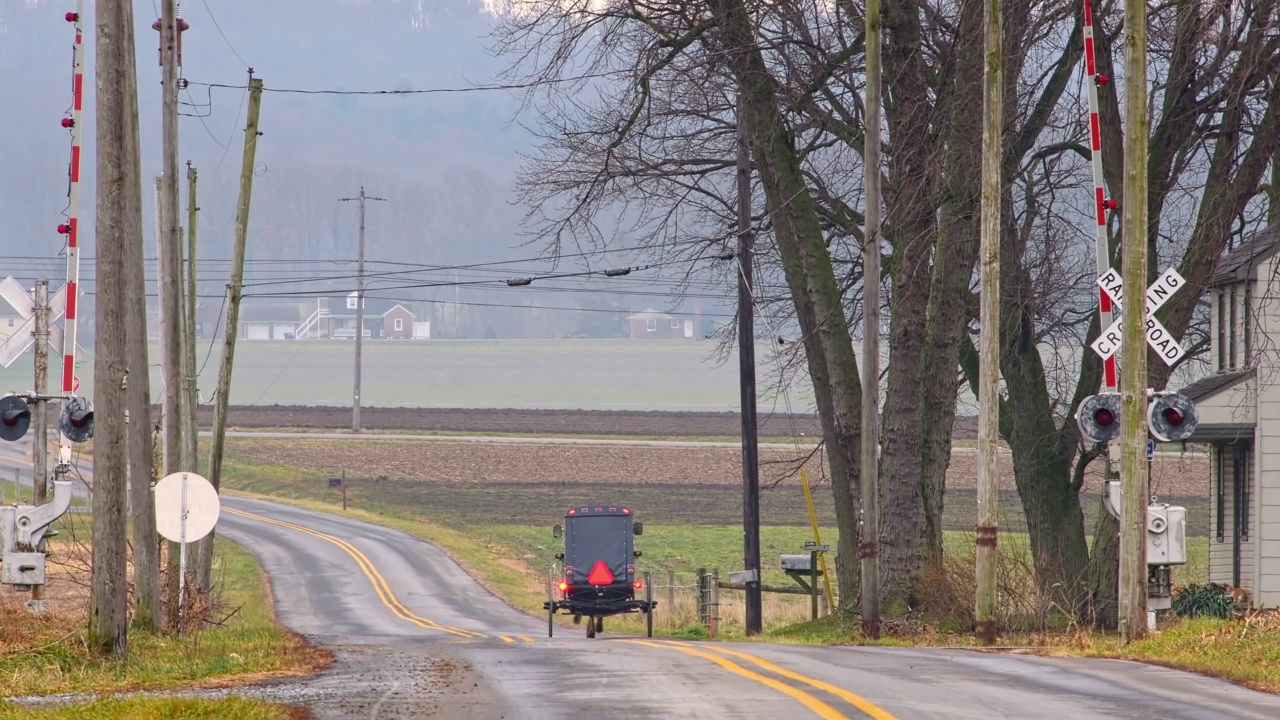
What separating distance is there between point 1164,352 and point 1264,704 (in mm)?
6926

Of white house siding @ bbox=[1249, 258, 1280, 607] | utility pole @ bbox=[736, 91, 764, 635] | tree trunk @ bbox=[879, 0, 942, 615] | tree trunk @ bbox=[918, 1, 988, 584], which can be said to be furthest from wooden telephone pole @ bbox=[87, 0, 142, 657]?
white house siding @ bbox=[1249, 258, 1280, 607]

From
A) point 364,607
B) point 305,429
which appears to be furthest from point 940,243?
point 305,429

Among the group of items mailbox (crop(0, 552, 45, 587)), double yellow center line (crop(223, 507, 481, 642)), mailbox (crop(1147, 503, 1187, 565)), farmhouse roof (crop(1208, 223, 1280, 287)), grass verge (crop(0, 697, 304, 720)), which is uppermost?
farmhouse roof (crop(1208, 223, 1280, 287))

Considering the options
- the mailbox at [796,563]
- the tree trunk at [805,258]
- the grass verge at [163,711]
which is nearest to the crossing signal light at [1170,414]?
the tree trunk at [805,258]

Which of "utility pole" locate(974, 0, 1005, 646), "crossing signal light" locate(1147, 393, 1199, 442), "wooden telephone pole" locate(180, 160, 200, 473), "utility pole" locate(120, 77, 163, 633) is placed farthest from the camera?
"wooden telephone pole" locate(180, 160, 200, 473)

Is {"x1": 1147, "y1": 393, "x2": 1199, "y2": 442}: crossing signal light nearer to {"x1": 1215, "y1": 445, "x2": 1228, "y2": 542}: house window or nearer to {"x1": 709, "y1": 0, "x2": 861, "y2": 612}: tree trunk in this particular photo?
{"x1": 709, "y1": 0, "x2": 861, "y2": 612}: tree trunk

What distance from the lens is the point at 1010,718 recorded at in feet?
31.6

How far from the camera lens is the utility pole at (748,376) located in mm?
26719

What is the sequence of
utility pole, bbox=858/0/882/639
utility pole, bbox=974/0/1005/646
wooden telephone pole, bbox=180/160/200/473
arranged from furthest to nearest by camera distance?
wooden telephone pole, bbox=180/160/200/473, utility pole, bbox=858/0/882/639, utility pole, bbox=974/0/1005/646

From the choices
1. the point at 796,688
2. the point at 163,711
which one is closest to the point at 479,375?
the point at 796,688

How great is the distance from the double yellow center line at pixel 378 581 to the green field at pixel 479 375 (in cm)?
4395

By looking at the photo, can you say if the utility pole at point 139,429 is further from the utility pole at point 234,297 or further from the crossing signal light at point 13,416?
the utility pole at point 234,297

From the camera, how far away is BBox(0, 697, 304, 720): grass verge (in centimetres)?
946

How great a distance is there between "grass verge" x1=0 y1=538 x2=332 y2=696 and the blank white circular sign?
1.17m
